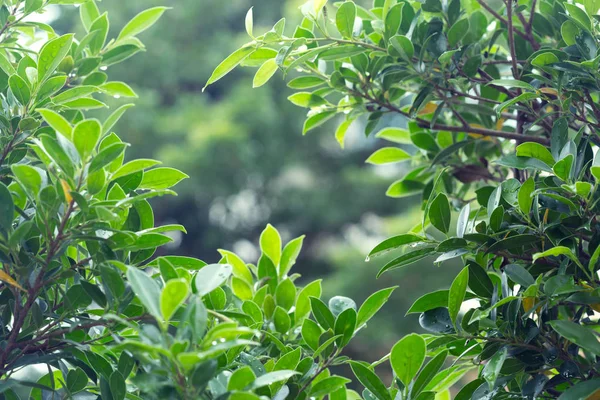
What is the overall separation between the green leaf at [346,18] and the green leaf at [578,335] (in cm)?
37

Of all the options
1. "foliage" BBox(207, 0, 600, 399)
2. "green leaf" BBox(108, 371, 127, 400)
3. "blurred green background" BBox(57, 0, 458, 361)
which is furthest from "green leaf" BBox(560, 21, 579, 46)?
"blurred green background" BBox(57, 0, 458, 361)

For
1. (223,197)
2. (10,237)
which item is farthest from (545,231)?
(223,197)

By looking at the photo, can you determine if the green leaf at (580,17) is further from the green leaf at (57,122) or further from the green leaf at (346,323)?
the green leaf at (57,122)

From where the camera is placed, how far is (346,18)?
0.68 meters

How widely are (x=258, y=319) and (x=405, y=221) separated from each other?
425 centimetres

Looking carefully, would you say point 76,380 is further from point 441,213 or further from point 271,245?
point 441,213

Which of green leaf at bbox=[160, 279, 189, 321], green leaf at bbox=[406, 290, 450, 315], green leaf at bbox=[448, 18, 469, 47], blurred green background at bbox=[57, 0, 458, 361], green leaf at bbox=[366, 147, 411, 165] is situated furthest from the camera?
blurred green background at bbox=[57, 0, 458, 361]

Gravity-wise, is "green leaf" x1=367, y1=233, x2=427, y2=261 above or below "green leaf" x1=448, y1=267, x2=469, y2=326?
above

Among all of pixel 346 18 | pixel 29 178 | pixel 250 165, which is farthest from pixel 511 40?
pixel 250 165

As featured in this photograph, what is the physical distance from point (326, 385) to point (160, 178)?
24cm

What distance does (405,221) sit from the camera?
15.7ft

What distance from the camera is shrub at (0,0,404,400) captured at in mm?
419

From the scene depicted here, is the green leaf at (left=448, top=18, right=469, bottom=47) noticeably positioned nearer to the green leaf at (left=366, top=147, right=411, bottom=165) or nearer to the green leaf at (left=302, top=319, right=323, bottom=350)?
the green leaf at (left=366, top=147, right=411, bottom=165)

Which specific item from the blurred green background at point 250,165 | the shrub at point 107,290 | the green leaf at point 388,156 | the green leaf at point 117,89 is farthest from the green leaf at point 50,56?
the blurred green background at point 250,165
